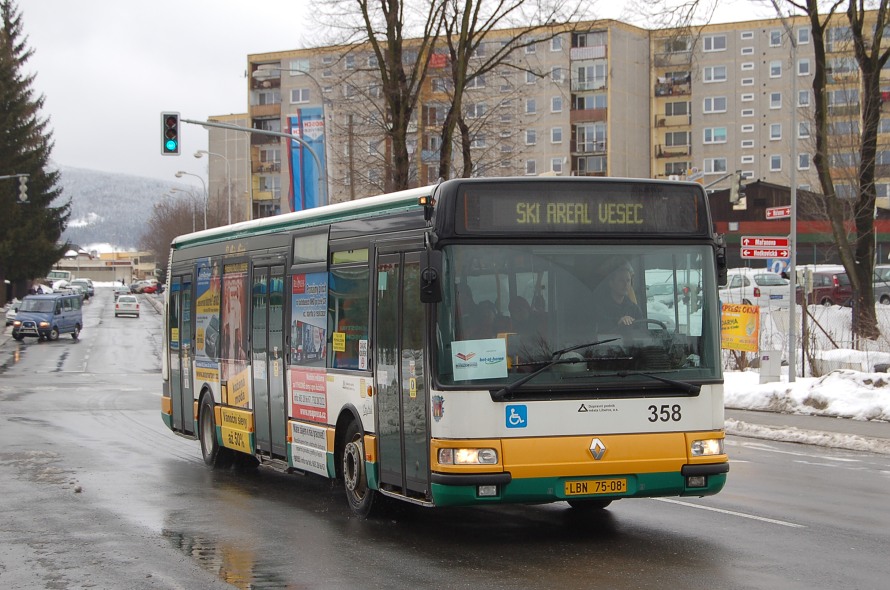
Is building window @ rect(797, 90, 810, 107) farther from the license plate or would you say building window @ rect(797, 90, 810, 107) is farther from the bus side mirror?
the bus side mirror

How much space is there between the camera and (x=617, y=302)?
9562mm

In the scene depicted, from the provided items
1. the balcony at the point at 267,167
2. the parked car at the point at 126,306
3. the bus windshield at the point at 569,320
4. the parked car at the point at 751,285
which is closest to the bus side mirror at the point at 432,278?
the bus windshield at the point at 569,320

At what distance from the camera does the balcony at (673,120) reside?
10419 cm

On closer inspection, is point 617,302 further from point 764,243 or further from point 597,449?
point 764,243

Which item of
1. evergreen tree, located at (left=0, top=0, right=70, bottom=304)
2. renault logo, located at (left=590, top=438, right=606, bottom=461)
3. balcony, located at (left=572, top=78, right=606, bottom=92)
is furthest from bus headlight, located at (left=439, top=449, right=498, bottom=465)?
balcony, located at (left=572, top=78, right=606, bottom=92)

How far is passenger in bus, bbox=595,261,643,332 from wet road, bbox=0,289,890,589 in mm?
1687

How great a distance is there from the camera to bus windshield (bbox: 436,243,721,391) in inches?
370

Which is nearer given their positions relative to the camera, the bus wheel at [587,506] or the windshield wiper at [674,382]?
the windshield wiper at [674,382]

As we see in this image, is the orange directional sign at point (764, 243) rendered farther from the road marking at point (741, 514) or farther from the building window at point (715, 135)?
the building window at point (715, 135)

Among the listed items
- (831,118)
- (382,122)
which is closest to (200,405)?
(382,122)

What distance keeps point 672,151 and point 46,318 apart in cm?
5873

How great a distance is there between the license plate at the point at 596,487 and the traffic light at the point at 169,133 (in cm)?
2564

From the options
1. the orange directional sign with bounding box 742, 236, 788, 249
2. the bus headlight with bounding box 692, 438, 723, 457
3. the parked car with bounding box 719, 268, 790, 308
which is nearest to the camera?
the bus headlight with bounding box 692, 438, 723, 457

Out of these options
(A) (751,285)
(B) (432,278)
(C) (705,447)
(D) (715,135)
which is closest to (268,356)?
(B) (432,278)
